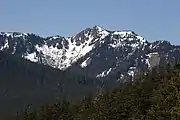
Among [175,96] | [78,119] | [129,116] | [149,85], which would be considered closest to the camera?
[175,96]

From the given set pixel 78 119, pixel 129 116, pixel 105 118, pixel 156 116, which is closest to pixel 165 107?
pixel 156 116

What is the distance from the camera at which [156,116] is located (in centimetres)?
5925

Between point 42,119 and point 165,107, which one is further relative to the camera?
point 42,119

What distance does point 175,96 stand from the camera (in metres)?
54.7

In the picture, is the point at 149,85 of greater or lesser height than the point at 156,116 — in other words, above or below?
above

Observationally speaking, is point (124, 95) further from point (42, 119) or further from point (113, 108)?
point (42, 119)

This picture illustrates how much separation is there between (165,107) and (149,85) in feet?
127

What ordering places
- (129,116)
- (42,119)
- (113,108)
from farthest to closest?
(42,119) → (113,108) → (129,116)

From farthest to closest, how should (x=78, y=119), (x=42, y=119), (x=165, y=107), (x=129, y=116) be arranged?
(x=42, y=119)
(x=78, y=119)
(x=129, y=116)
(x=165, y=107)

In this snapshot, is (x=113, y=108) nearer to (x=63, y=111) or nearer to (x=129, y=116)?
(x=129, y=116)

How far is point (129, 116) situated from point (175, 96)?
27601 mm

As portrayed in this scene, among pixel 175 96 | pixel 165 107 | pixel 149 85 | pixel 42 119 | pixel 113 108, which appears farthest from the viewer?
pixel 42 119

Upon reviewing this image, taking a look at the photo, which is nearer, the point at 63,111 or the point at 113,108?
the point at 113,108

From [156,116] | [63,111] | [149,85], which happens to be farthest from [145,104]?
[63,111]
